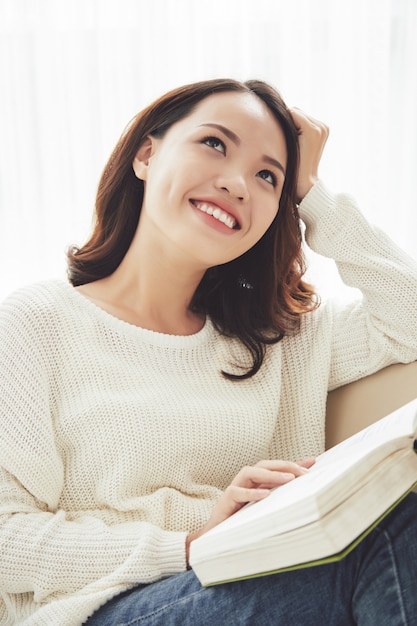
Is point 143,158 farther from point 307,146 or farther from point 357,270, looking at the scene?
point 357,270

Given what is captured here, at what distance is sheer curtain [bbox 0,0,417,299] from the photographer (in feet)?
7.70

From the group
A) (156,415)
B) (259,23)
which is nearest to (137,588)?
(156,415)

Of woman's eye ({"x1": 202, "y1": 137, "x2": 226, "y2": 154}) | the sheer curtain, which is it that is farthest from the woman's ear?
the sheer curtain

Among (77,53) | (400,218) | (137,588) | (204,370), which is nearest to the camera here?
(137,588)

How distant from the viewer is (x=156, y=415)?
1269 millimetres

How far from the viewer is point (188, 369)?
4.54 ft

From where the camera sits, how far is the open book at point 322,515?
0.79m

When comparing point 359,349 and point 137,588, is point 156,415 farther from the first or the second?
point 359,349

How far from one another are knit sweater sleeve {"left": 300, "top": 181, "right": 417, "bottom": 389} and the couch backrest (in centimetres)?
2

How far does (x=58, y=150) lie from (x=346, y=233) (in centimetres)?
122

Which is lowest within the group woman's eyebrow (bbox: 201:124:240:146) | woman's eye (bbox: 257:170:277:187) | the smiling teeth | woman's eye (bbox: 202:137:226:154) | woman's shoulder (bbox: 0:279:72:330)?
woman's shoulder (bbox: 0:279:72:330)

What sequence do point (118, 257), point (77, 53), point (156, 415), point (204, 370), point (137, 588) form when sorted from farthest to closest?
point (77, 53) → point (118, 257) → point (204, 370) → point (156, 415) → point (137, 588)

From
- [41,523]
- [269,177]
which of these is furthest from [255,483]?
[269,177]

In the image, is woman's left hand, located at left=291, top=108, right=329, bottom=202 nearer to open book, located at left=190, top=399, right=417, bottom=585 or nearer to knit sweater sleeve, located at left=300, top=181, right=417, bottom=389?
knit sweater sleeve, located at left=300, top=181, right=417, bottom=389
